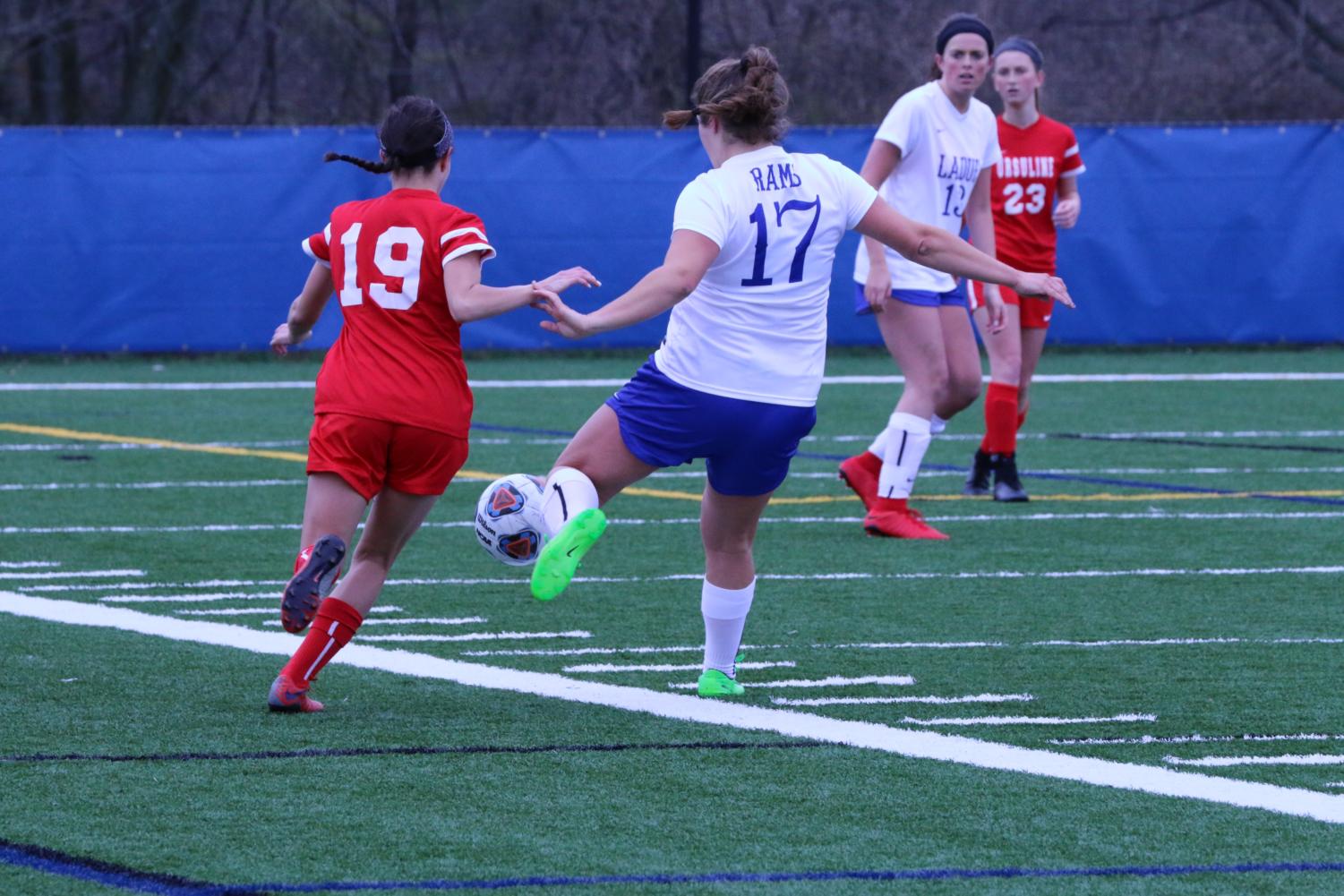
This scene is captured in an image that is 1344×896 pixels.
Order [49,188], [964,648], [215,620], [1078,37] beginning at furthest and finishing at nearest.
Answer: [1078,37] < [49,188] < [215,620] < [964,648]

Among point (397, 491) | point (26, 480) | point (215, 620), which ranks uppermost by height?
point (397, 491)

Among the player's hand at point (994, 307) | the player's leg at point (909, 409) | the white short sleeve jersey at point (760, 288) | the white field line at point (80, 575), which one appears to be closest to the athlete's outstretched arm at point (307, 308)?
the white short sleeve jersey at point (760, 288)

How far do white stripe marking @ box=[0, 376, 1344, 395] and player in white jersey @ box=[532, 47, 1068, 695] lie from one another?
505 inches

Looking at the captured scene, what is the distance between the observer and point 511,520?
5.86 m

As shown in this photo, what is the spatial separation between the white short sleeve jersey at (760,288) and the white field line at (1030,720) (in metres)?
0.90

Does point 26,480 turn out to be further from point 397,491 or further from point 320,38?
point 320,38


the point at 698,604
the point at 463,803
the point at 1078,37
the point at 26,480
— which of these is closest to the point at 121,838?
the point at 463,803

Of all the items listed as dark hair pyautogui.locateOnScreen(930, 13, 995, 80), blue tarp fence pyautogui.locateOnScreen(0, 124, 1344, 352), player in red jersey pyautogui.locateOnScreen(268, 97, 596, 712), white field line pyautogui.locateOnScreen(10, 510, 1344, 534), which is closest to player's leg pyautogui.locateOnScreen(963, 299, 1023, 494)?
white field line pyautogui.locateOnScreen(10, 510, 1344, 534)

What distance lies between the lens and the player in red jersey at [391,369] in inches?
230

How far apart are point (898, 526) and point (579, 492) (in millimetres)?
4184

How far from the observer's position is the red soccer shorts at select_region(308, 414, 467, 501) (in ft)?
19.2

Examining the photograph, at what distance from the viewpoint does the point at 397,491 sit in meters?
6.02

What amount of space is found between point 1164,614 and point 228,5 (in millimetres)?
23320

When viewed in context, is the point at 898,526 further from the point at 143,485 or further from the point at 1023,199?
the point at 143,485
